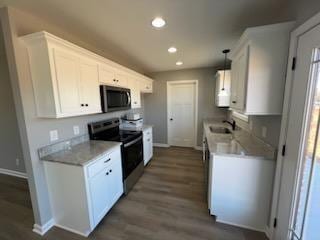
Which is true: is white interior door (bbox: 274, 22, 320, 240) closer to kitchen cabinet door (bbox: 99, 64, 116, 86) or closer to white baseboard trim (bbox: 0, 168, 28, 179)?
kitchen cabinet door (bbox: 99, 64, 116, 86)

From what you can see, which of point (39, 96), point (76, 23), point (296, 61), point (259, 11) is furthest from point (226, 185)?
point (76, 23)

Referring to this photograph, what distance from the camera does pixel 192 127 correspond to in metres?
4.72

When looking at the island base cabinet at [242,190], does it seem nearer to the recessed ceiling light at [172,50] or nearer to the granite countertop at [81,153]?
the granite countertop at [81,153]

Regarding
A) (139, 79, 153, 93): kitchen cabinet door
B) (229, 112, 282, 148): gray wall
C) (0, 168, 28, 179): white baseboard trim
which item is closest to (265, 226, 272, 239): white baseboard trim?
(229, 112, 282, 148): gray wall

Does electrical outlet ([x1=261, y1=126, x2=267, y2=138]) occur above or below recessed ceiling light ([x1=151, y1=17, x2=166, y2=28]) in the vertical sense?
below

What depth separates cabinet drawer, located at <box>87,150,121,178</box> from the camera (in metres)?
1.66

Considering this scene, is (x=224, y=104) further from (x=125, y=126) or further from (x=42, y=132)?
(x=42, y=132)

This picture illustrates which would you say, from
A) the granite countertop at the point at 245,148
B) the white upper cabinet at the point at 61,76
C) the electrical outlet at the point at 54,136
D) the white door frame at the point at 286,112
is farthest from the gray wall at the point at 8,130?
the white door frame at the point at 286,112

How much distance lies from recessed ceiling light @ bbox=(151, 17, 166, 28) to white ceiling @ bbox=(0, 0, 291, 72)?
0.18 feet

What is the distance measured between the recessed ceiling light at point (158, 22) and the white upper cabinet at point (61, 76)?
0.95 meters

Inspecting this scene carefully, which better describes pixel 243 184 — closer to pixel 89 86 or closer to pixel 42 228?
pixel 89 86

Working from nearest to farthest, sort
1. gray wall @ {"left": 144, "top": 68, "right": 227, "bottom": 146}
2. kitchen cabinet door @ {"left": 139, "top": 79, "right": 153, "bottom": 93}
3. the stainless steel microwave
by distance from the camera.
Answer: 1. the stainless steel microwave
2. kitchen cabinet door @ {"left": 139, "top": 79, "right": 153, "bottom": 93}
3. gray wall @ {"left": 144, "top": 68, "right": 227, "bottom": 146}

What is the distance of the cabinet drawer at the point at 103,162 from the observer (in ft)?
5.43

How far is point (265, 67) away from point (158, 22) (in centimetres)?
132
